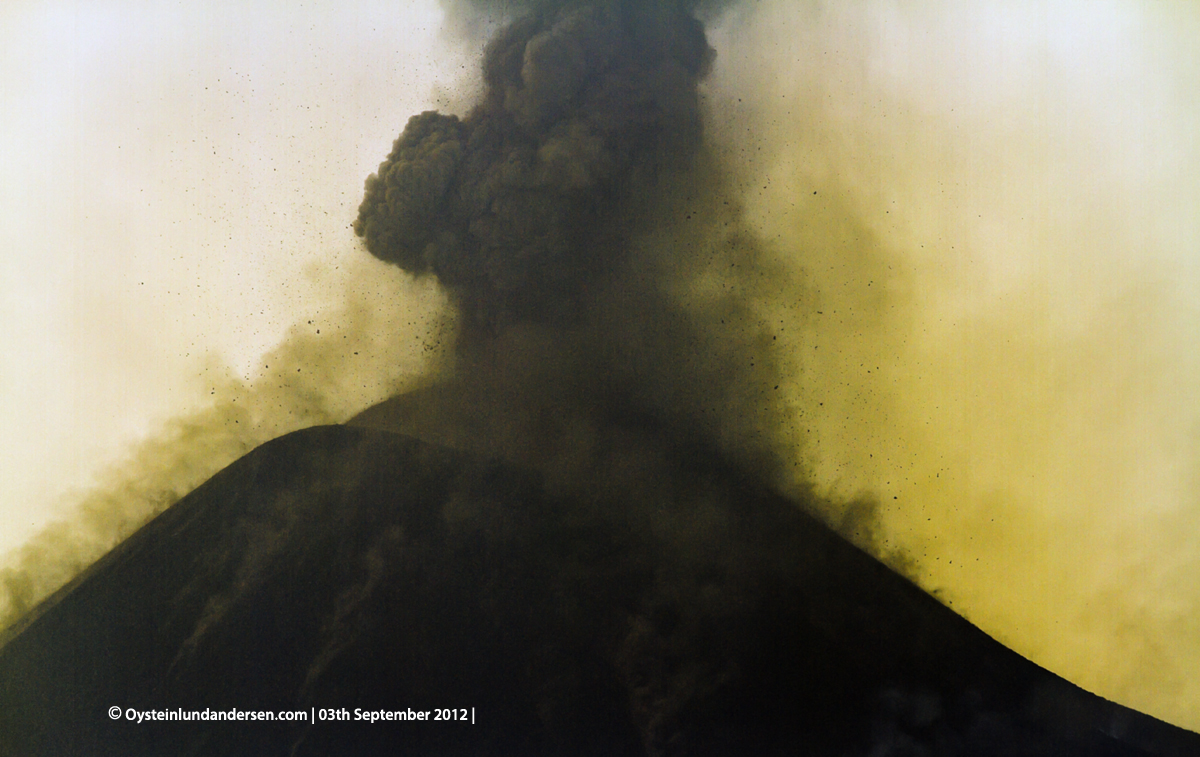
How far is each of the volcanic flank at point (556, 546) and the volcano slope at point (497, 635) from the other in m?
0.02

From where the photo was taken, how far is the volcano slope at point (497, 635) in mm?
4582

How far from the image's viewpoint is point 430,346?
475cm

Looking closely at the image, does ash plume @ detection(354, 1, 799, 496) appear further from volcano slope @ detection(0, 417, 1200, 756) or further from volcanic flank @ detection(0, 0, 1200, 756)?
volcano slope @ detection(0, 417, 1200, 756)

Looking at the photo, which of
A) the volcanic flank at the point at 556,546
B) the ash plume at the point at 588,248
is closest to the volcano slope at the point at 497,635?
the volcanic flank at the point at 556,546

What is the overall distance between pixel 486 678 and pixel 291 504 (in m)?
1.50

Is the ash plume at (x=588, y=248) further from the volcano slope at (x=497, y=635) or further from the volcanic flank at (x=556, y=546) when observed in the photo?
the volcano slope at (x=497, y=635)

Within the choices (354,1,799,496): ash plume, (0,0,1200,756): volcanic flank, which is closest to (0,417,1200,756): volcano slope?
(0,0,1200,756): volcanic flank

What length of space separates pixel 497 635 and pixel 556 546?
0.59m

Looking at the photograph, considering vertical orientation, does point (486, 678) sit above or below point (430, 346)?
below

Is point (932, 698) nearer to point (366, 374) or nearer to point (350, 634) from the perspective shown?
point (350, 634)

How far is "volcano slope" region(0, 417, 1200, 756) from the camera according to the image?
458 cm

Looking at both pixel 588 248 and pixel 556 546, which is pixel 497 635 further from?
pixel 588 248

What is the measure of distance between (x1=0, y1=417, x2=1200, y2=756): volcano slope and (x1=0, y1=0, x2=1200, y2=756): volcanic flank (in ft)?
0.05

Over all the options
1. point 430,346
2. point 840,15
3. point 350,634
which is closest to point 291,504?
point 350,634
